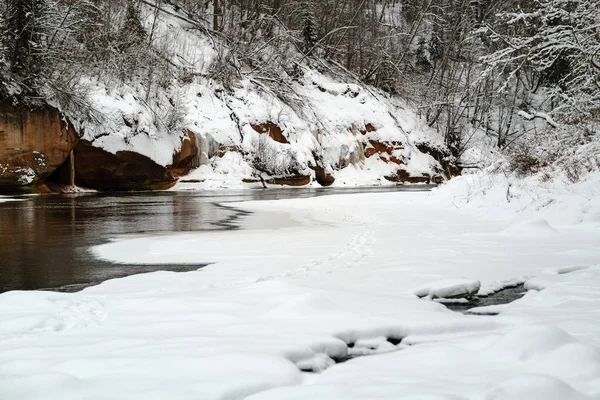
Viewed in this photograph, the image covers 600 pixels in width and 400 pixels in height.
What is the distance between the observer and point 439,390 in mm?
1947

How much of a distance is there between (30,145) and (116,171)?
3.64 m

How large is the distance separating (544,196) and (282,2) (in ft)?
110

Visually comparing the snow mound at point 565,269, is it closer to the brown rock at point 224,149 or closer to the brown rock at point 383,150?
the brown rock at point 224,149

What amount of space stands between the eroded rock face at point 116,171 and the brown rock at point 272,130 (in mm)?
7004

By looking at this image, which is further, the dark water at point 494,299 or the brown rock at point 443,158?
the brown rock at point 443,158

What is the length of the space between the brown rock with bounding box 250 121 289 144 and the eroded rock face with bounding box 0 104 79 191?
10.8m

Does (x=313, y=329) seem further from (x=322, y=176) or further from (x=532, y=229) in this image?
(x=322, y=176)

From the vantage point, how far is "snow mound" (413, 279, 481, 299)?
3.90 meters

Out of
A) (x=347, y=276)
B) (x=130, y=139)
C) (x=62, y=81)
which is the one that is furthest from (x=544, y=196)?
(x=62, y=81)

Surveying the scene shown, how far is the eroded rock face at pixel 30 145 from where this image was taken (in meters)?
18.9

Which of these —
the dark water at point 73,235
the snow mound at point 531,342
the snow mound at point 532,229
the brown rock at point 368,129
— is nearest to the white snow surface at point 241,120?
the brown rock at point 368,129

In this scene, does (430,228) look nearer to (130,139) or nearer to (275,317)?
(275,317)

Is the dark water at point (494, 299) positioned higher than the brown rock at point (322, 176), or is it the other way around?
the brown rock at point (322, 176)

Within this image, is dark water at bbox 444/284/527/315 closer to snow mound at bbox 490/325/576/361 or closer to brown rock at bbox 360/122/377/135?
snow mound at bbox 490/325/576/361
